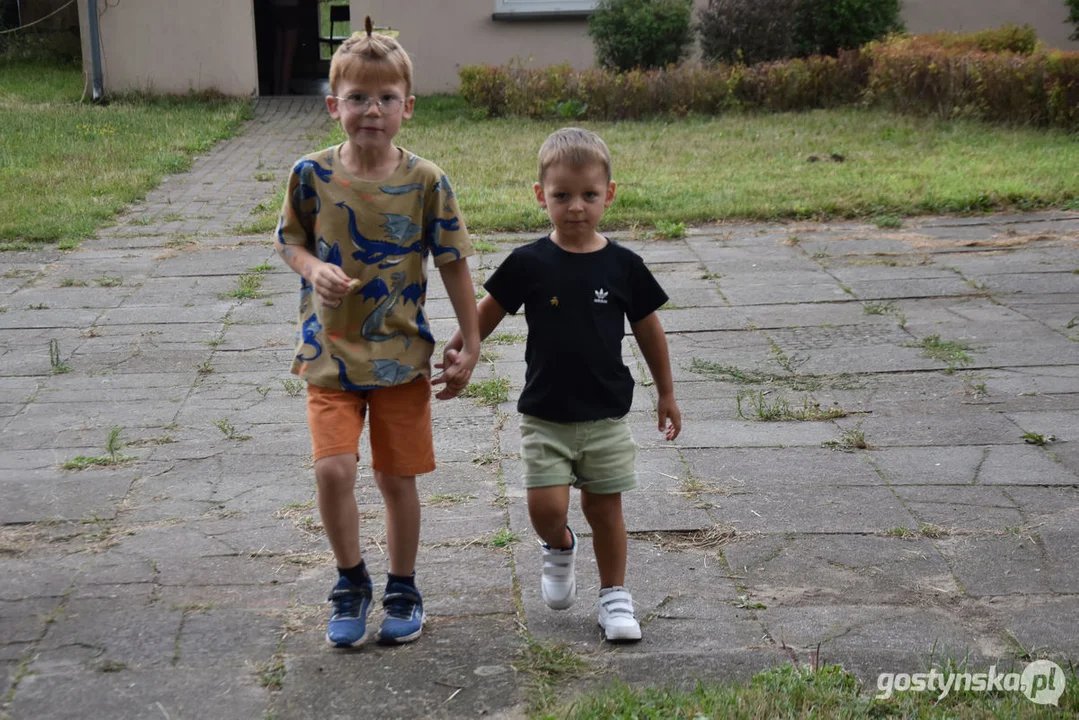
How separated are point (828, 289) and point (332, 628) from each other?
4.69 metres

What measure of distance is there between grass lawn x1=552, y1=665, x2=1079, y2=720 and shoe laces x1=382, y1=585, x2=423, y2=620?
551mm

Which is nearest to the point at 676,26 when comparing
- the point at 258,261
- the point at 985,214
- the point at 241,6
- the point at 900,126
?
the point at 900,126

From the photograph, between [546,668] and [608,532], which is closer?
[546,668]

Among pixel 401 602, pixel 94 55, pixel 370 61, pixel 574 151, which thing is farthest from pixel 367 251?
pixel 94 55

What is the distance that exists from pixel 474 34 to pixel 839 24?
473 centimetres

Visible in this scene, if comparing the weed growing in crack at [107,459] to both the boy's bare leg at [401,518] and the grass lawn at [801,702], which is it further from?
the grass lawn at [801,702]

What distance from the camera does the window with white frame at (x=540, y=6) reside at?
54.4 ft

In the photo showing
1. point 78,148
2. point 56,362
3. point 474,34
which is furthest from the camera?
point 474,34

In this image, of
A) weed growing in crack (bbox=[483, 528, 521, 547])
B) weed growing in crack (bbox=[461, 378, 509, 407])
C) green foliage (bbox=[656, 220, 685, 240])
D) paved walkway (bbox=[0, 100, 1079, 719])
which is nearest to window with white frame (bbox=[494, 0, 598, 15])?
green foliage (bbox=[656, 220, 685, 240])

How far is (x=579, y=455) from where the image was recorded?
3.20 meters

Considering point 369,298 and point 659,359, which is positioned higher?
point 369,298

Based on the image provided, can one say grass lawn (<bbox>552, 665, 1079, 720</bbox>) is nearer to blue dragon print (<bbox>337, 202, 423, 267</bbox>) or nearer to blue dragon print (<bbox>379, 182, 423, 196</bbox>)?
blue dragon print (<bbox>337, 202, 423, 267</bbox>)

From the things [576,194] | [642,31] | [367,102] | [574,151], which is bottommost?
[642,31]

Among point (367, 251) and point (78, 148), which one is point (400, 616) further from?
point (78, 148)
